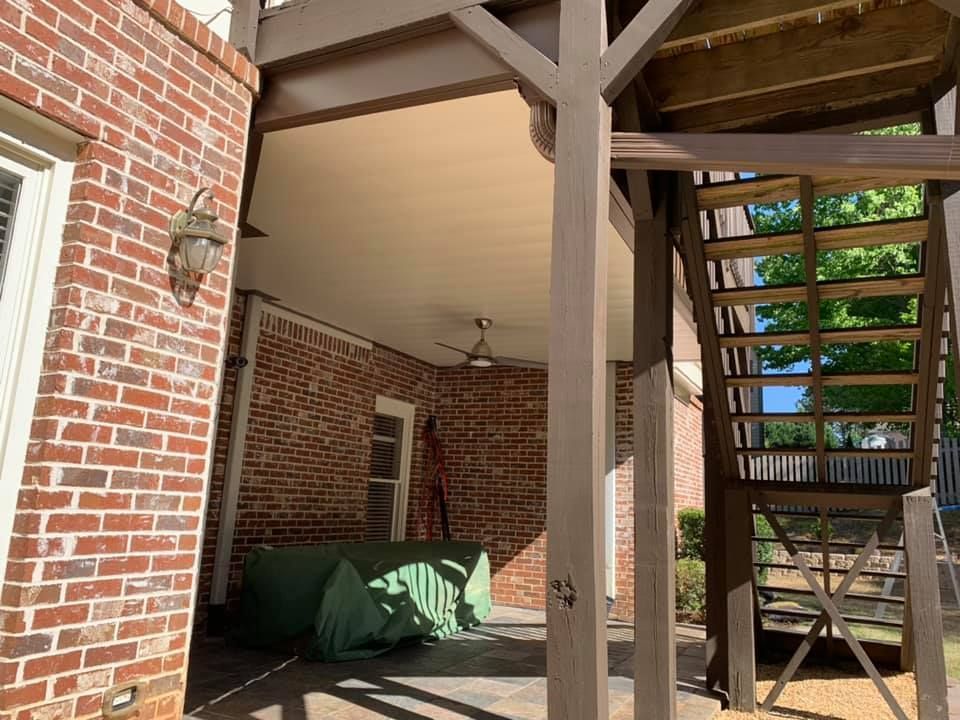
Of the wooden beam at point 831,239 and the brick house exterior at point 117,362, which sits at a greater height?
the wooden beam at point 831,239

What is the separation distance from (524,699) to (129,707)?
8.33 ft

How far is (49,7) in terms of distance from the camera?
208 centimetres

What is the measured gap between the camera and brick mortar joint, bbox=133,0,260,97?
2381mm

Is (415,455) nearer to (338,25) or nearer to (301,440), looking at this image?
(301,440)

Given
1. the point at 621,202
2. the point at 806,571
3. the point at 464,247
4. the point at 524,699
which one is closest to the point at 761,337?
the point at 621,202

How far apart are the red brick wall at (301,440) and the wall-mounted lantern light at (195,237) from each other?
3.36 metres

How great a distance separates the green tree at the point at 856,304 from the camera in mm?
13438

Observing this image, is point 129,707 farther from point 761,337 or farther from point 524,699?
point 761,337

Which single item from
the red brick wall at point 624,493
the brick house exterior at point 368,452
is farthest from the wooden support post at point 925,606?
the brick house exterior at point 368,452

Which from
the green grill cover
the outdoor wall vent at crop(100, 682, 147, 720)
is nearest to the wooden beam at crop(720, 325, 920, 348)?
the green grill cover

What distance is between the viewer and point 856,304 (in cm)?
1482

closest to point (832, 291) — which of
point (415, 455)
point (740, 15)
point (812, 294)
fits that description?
point (812, 294)

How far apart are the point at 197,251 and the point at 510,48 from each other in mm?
1298

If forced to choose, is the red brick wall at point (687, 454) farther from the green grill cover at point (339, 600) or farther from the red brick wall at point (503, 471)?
the green grill cover at point (339, 600)
